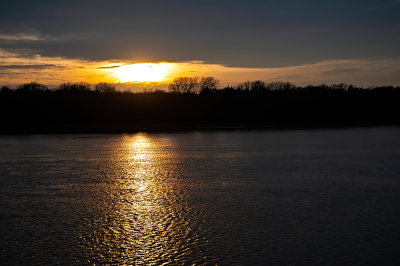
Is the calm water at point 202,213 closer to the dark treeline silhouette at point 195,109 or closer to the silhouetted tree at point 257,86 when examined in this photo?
the dark treeline silhouette at point 195,109

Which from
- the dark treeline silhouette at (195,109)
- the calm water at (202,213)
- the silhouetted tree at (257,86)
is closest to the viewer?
the calm water at (202,213)

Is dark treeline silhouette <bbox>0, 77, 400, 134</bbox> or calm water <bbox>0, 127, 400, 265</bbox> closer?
calm water <bbox>0, 127, 400, 265</bbox>

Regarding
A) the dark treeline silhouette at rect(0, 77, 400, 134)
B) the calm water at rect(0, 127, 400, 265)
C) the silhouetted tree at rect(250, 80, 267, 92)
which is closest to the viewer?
the calm water at rect(0, 127, 400, 265)

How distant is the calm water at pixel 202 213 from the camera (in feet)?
25.9

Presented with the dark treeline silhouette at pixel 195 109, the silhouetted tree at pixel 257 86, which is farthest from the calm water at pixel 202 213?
the silhouetted tree at pixel 257 86

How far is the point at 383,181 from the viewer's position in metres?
14.8

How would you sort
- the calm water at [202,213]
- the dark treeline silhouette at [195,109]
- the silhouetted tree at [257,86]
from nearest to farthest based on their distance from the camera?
1. the calm water at [202,213]
2. the dark treeline silhouette at [195,109]
3. the silhouetted tree at [257,86]

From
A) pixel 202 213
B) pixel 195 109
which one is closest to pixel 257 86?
pixel 195 109

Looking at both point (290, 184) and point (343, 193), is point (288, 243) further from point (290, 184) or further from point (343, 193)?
point (290, 184)

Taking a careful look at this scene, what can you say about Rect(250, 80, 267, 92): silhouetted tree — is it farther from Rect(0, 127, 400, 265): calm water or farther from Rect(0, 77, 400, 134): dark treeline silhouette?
Rect(0, 127, 400, 265): calm water

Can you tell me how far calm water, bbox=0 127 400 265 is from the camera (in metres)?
7.88

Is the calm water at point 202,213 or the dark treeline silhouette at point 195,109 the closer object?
the calm water at point 202,213

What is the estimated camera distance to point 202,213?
10.8 meters

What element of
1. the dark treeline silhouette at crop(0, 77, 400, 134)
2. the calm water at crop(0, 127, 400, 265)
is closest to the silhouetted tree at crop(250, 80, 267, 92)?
the dark treeline silhouette at crop(0, 77, 400, 134)
